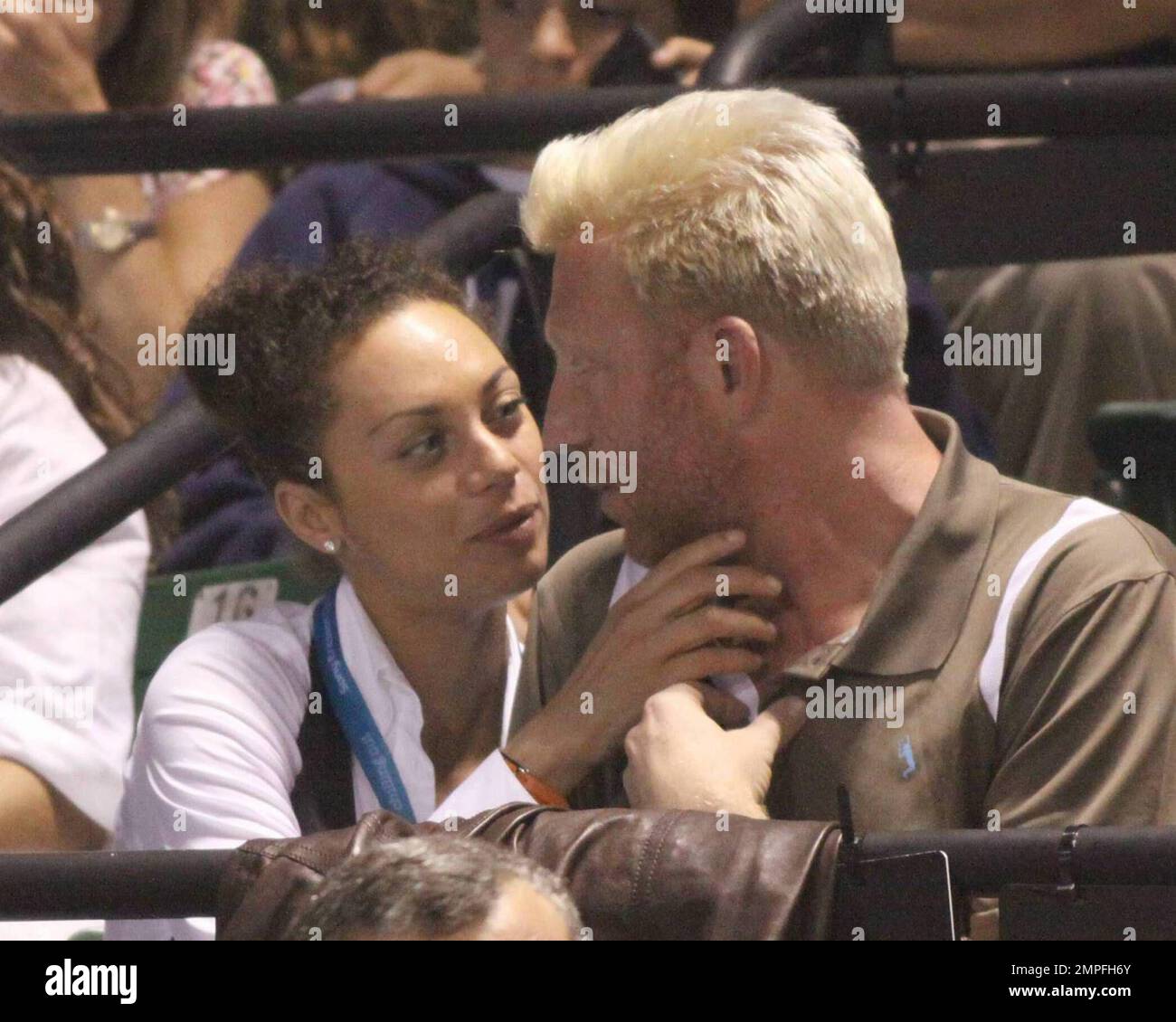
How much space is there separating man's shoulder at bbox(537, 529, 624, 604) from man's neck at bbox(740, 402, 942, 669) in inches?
10.0

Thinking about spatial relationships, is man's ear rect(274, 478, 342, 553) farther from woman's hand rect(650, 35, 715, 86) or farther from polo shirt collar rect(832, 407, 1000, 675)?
woman's hand rect(650, 35, 715, 86)

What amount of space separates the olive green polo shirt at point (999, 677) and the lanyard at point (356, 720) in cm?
45

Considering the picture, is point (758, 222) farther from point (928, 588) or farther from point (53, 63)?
point (53, 63)

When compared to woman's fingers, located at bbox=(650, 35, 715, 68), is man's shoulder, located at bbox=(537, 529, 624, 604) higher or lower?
lower

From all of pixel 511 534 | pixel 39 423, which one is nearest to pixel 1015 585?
pixel 511 534

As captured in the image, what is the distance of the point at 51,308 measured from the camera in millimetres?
2795

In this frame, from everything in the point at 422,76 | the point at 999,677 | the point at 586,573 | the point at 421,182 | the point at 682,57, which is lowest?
the point at 999,677

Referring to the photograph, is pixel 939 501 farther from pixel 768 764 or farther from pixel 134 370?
pixel 134 370

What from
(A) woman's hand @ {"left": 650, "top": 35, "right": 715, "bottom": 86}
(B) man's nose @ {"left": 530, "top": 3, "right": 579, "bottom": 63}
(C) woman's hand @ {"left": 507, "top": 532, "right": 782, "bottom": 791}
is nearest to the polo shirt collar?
(C) woman's hand @ {"left": 507, "top": 532, "right": 782, "bottom": 791}

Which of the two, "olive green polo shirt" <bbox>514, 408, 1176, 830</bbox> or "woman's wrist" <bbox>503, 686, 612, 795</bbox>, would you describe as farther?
"woman's wrist" <bbox>503, 686, 612, 795</bbox>

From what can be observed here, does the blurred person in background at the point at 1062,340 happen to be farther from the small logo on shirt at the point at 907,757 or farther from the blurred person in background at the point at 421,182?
the small logo on shirt at the point at 907,757

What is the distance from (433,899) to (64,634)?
4.55ft

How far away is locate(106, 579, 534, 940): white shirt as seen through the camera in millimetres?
1972

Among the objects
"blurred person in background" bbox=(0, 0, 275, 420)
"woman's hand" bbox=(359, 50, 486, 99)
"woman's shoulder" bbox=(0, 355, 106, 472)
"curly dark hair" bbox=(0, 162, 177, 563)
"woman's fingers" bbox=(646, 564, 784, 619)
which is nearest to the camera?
"woman's fingers" bbox=(646, 564, 784, 619)
